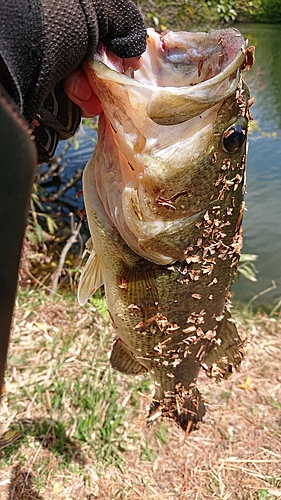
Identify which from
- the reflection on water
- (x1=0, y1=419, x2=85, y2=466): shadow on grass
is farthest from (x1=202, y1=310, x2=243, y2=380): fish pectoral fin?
the reflection on water

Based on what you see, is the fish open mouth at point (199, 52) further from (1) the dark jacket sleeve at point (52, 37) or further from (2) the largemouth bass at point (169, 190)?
(1) the dark jacket sleeve at point (52, 37)

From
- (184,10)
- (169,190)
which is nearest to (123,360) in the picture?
(169,190)

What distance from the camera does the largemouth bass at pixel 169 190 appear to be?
1.56 m

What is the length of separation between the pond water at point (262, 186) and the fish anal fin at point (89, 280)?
3.67 meters

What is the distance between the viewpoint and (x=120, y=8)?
56.6 inches

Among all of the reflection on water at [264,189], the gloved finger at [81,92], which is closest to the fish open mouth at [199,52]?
the gloved finger at [81,92]

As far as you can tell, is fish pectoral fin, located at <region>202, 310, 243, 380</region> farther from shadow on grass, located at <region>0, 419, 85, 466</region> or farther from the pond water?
the pond water

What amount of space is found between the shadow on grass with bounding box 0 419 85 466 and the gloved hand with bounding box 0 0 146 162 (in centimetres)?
251

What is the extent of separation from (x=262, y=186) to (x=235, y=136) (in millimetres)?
7403

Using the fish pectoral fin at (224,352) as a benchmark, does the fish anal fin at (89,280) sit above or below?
above

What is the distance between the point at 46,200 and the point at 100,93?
6.47 m

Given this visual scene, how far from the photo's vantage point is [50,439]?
338 cm

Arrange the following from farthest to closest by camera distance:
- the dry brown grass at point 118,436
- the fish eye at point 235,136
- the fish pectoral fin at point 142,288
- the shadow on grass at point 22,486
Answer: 1. the dry brown grass at point 118,436
2. the shadow on grass at point 22,486
3. the fish pectoral fin at point 142,288
4. the fish eye at point 235,136

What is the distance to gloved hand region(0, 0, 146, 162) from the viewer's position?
112 cm
